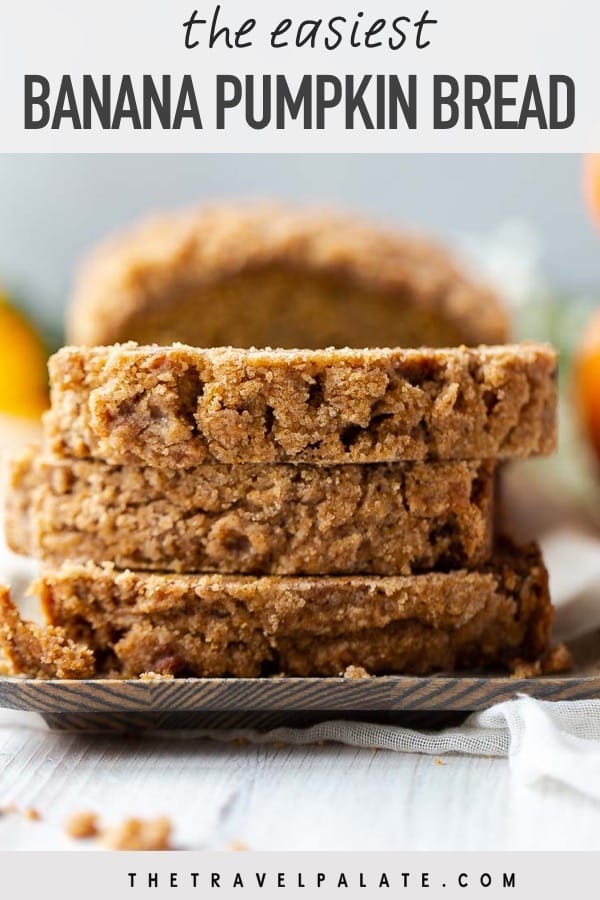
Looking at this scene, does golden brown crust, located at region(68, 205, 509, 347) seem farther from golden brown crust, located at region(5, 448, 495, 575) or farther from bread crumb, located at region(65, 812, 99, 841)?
bread crumb, located at region(65, 812, 99, 841)

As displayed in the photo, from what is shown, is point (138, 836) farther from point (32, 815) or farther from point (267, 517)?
point (267, 517)

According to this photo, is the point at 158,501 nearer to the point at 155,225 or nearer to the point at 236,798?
the point at 236,798

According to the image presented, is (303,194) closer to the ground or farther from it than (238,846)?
farther from it

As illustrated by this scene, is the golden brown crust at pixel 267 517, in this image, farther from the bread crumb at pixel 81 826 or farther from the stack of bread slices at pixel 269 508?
the bread crumb at pixel 81 826

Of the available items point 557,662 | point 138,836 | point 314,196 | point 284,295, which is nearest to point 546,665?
point 557,662

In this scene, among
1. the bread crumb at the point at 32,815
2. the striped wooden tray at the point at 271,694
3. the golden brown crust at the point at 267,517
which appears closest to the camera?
the bread crumb at the point at 32,815

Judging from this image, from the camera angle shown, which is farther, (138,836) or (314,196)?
(314,196)

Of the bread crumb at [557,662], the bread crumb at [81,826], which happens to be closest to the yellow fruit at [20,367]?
the bread crumb at [557,662]
